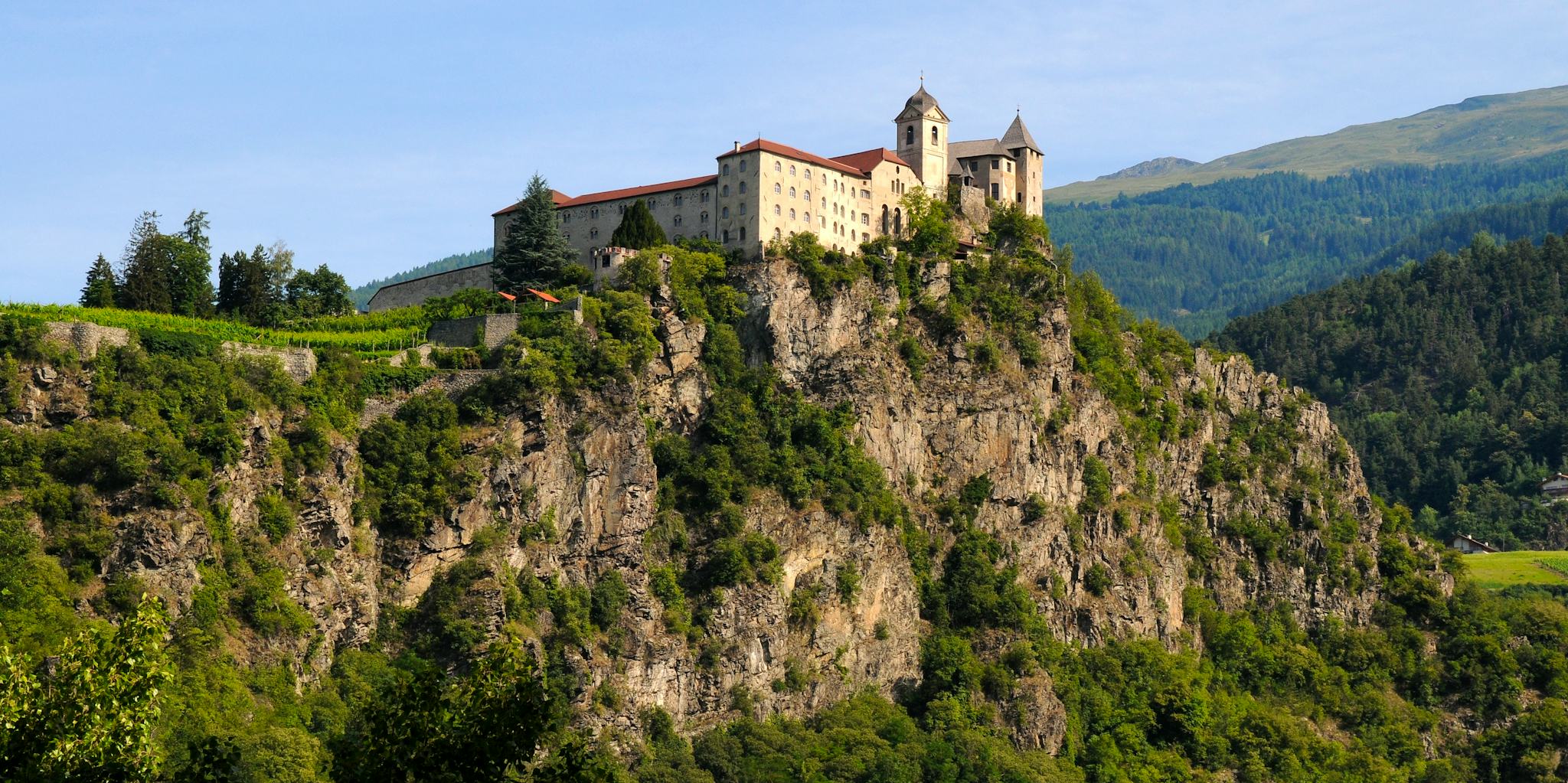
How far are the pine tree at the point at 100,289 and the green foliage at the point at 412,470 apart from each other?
15761 mm

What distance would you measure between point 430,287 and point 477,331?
11721mm

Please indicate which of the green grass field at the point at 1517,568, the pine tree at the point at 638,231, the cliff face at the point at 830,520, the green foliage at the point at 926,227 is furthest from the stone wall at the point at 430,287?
the green grass field at the point at 1517,568

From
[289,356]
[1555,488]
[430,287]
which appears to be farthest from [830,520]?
[1555,488]

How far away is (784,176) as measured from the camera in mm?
106688

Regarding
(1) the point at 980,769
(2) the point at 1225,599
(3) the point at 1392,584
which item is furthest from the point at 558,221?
(3) the point at 1392,584

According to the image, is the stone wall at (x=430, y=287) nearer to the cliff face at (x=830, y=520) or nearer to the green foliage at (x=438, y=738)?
the cliff face at (x=830, y=520)

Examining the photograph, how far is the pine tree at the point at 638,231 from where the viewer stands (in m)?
104

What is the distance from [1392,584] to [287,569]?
77.7 meters

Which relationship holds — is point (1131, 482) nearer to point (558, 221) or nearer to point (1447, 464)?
point (558, 221)

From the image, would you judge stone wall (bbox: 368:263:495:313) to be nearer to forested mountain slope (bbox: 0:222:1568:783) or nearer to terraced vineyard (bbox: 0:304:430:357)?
terraced vineyard (bbox: 0:304:430:357)

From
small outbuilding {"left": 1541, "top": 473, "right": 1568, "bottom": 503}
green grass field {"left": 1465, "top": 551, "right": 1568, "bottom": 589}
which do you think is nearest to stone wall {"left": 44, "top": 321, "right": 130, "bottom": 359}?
green grass field {"left": 1465, "top": 551, "right": 1568, "bottom": 589}

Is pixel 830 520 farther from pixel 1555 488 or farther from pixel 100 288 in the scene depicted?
pixel 1555 488

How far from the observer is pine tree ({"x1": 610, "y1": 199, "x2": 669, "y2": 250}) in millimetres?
104500

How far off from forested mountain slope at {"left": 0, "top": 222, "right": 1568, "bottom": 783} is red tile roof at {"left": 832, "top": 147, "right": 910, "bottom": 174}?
3.88 meters
